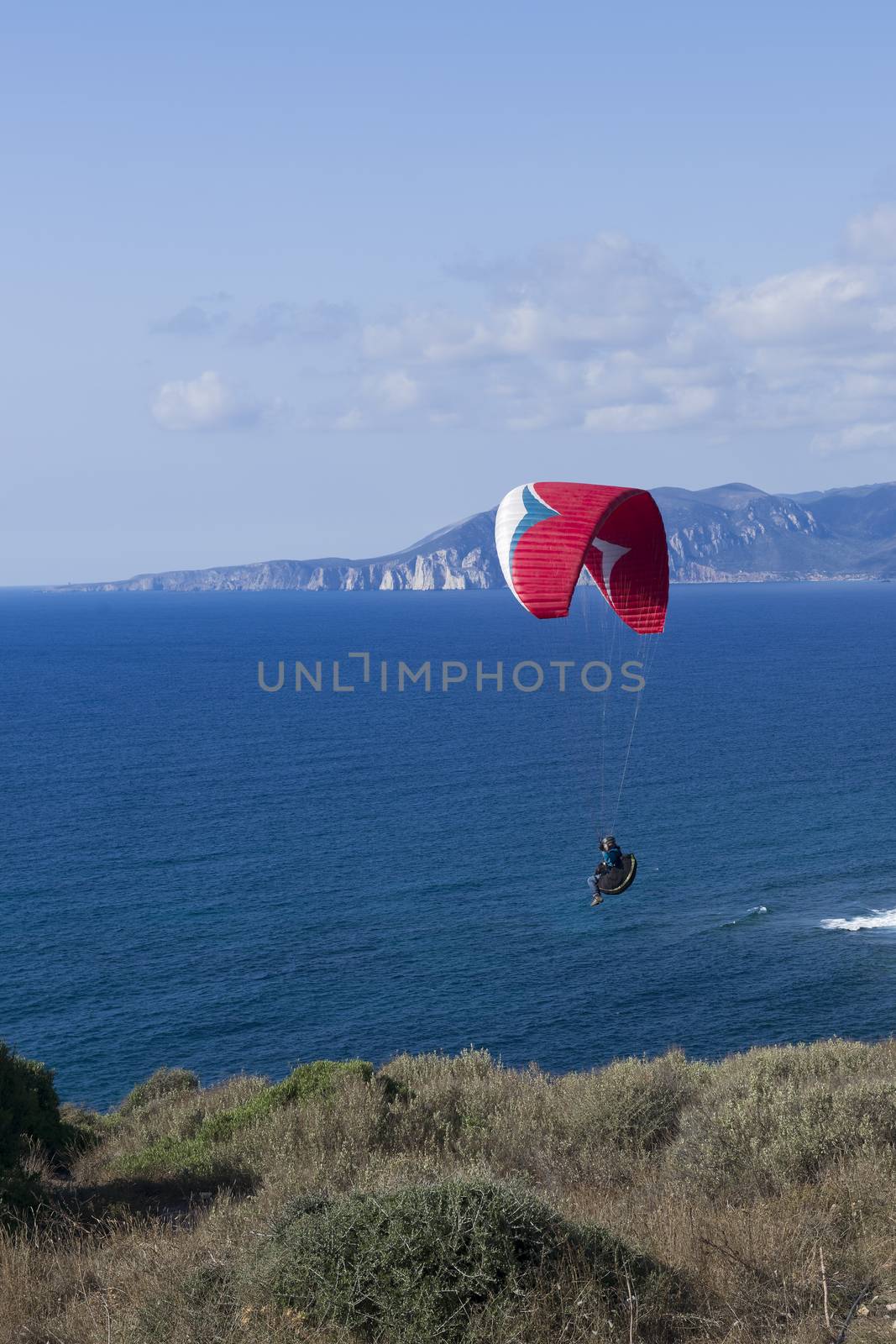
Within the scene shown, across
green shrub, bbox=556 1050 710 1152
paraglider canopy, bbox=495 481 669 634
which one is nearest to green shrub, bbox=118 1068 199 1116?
green shrub, bbox=556 1050 710 1152

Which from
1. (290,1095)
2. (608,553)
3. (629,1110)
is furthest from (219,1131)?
(608,553)

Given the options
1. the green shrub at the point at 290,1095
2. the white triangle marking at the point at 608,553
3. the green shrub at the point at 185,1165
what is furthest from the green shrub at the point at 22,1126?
the white triangle marking at the point at 608,553

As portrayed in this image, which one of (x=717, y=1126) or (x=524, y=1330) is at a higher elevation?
(x=524, y=1330)

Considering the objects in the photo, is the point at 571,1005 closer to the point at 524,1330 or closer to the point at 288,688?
the point at 524,1330

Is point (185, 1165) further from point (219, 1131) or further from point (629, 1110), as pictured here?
point (629, 1110)

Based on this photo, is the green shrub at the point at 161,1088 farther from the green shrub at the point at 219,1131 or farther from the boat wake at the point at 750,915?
the boat wake at the point at 750,915

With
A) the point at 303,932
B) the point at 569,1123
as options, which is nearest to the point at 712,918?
the point at 303,932

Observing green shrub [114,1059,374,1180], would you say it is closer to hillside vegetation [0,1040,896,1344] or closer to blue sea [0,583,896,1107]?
hillside vegetation [0,1040,896,1344]
